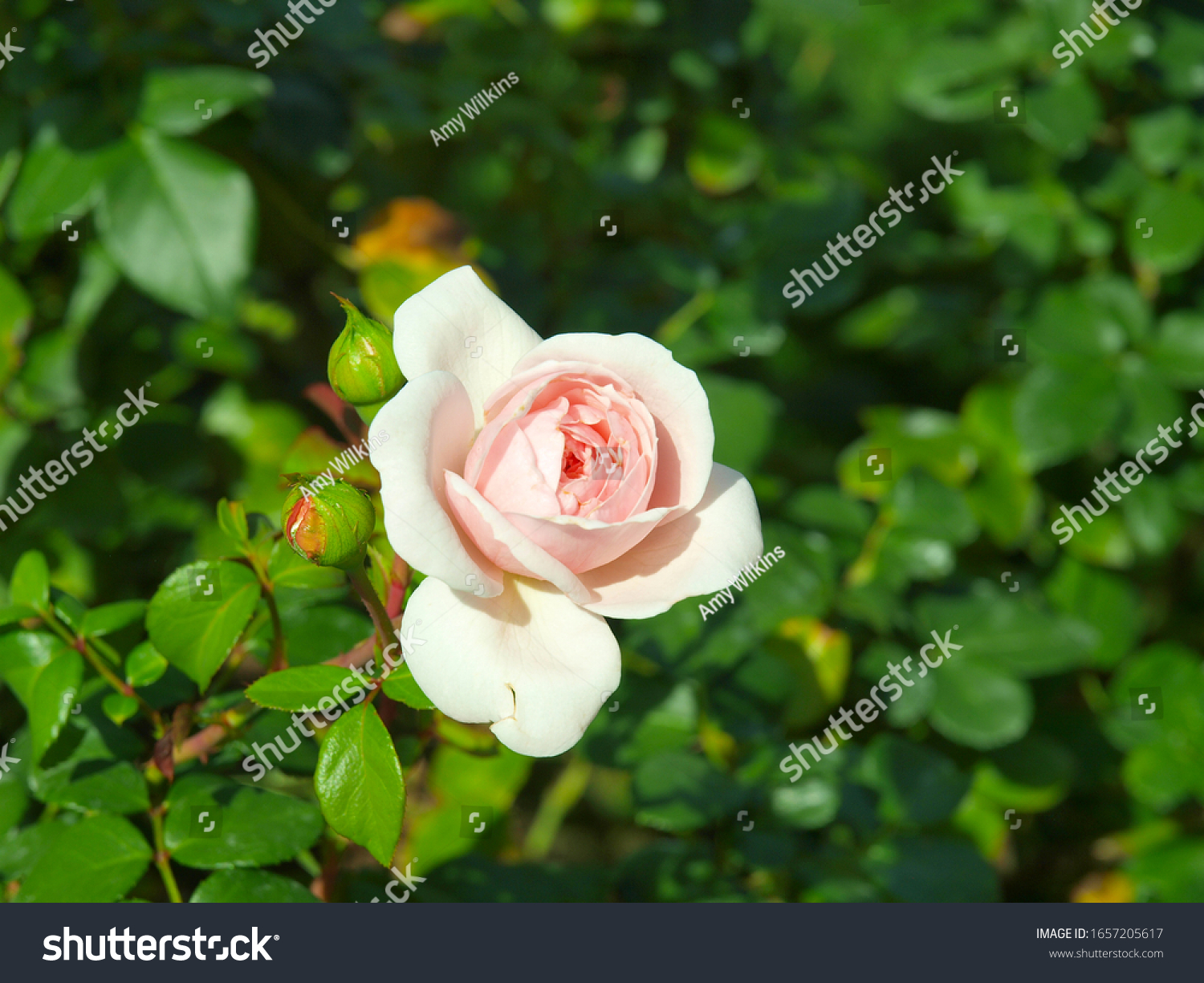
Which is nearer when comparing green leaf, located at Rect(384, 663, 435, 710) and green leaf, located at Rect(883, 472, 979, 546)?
green leaf, located at Rect(384, 663, 435, 710)

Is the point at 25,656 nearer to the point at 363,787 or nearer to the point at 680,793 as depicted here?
the point at 363,787

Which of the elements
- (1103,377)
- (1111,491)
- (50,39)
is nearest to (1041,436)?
(1103,377)

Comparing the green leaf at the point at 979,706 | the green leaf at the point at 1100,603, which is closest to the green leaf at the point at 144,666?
the green leaf at the point at 979,706

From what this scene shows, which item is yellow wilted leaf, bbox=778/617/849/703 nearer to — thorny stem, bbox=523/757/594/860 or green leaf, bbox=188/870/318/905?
thorny stem, bbox=523/757/594/860

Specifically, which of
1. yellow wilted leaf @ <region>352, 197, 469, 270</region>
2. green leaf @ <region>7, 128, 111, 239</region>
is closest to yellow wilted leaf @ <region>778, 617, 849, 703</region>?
yellow wilted leaf @ <region>352, 197, 469, 270</region>

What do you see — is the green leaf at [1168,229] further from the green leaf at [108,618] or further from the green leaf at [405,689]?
the green leaf at [108,618]
